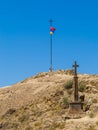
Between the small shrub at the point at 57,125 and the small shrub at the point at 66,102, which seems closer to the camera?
the small shrub at the point at 57,125

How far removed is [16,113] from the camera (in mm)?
55781

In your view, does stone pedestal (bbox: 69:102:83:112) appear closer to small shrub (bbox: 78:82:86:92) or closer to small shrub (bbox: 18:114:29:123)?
small shrub (bbox: 18:114:29:123)

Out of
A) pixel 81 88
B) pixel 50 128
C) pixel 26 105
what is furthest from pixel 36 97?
pixel 50 128

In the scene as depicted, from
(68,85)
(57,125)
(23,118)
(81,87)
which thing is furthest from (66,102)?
(57,125)

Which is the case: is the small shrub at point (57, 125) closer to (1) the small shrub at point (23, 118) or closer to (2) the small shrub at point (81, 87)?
(1) the small shrub at point (23, 118)

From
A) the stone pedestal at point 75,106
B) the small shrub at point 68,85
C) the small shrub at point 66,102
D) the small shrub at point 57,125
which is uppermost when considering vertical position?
the small shrub at point 68,85

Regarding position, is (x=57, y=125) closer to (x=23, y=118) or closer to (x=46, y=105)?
(x=23, y=118)

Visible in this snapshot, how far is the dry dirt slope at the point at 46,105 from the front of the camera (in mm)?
47594

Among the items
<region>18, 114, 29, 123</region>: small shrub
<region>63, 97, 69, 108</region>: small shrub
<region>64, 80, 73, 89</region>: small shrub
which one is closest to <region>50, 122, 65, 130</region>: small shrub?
<region>63, 97, 69, 108</region>: small shrub

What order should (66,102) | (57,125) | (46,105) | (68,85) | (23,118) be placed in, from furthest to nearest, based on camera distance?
(68,85) < (46,105) < (23,118) < (66,102) < (57,125)

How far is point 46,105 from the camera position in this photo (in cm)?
5488

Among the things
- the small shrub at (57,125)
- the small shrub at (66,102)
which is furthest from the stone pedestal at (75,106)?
the small shrub at (57,125)

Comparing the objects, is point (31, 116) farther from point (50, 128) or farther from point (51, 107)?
point (50, 128)

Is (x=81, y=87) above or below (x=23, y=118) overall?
above
